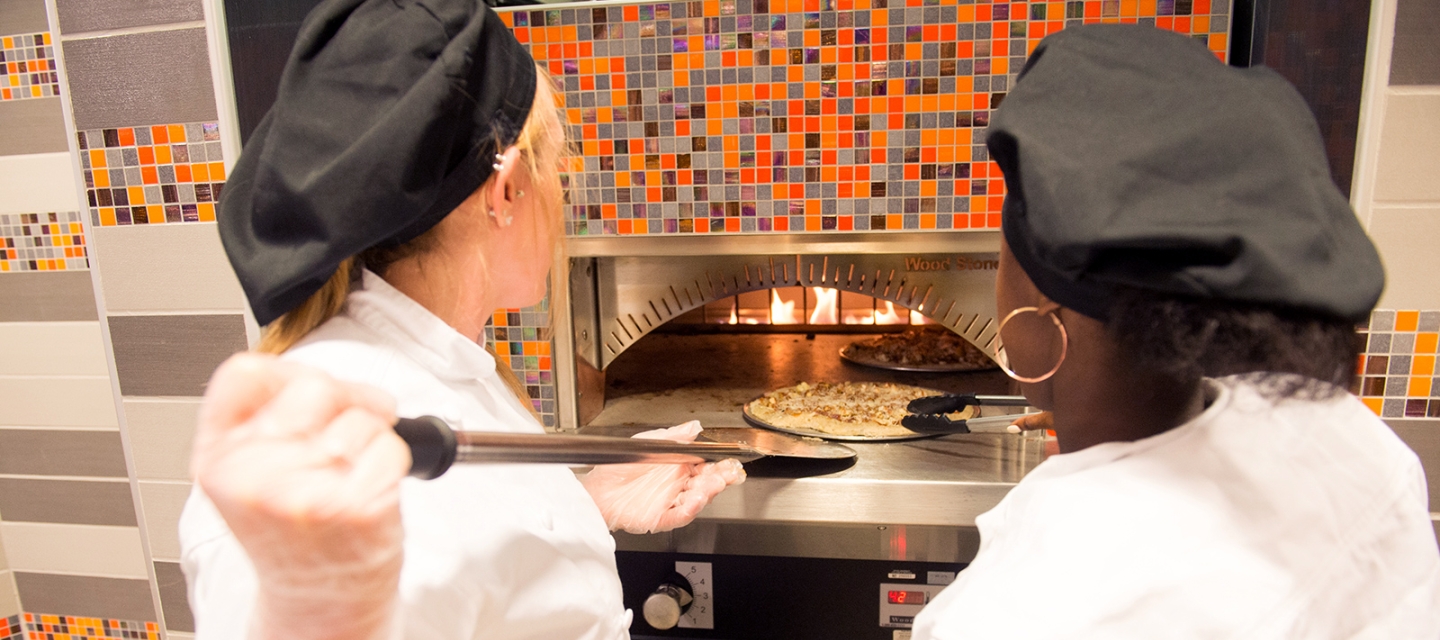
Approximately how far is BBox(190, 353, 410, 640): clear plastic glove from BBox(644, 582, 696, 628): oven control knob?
672mm

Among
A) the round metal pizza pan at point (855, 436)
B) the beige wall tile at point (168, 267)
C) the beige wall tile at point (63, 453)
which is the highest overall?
the beige wall tile at point (168, 267)

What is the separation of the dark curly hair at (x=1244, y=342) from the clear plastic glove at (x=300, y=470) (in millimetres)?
418

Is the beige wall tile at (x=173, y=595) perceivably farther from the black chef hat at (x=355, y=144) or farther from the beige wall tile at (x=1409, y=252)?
the beige wall tile at (x=1409, y=252)

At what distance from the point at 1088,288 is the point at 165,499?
1.35 m

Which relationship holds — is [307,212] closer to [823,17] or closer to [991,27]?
[823,17]

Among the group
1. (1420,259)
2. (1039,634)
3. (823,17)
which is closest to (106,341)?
(823,17)

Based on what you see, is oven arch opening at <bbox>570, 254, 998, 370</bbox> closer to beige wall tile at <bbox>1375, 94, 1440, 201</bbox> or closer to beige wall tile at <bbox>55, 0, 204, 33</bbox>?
beige wall tile at <bbox>1375, 94, 1440, 201</bbox>

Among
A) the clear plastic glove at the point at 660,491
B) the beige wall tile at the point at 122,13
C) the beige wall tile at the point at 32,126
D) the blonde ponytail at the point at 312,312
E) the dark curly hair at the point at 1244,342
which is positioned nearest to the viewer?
the dark curly hair at the point at 1244,342

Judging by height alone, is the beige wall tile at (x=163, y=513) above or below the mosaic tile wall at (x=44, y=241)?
below

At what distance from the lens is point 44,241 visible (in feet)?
4.26

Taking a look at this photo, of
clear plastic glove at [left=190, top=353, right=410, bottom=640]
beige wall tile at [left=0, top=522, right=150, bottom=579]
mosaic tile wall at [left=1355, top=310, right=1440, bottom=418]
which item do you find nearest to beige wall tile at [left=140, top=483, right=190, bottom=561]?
beige wall tile at [left=0, top=522, right=150, bottom=579]

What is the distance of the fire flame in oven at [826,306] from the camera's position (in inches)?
64.1

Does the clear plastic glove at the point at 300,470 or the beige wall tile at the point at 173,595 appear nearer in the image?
the clear plastic glove at the point at 300,470

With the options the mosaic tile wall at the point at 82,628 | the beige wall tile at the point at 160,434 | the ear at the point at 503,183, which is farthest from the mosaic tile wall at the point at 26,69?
the ear at the point at 503,183
